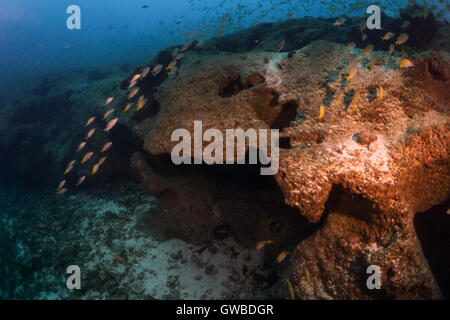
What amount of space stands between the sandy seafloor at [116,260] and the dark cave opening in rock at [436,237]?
403 centimetres

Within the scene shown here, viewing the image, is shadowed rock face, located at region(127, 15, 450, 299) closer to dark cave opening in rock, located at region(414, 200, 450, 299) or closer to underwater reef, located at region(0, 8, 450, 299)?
underwater reef, located at region(0, 8, 450, 299)

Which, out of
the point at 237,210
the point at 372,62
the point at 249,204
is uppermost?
the point at 372,62

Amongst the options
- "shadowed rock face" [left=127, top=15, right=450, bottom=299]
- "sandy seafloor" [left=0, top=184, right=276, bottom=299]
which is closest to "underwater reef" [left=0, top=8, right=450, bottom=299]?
"shadowed rock face" [left=127, top=15, right=450, bottom=299]

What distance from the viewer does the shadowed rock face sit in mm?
4020

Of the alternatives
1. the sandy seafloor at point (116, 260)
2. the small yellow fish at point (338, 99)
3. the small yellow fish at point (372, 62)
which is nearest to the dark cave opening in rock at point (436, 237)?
the small yellow fish at point (338, 99)

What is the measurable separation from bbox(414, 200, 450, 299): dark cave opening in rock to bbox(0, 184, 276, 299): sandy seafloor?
4027 mm

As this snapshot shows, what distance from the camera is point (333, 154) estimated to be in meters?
4.29

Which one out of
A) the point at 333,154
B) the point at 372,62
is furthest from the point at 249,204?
the point at 372,62

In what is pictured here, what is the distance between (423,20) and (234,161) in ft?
28.5

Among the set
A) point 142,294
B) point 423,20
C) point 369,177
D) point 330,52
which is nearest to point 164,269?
point 142,294

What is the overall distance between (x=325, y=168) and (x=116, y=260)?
577cm

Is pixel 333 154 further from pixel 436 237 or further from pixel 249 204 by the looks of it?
pixel 436 237

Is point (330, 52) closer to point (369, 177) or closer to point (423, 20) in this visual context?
point (369, 177)

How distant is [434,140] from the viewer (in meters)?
4.50
